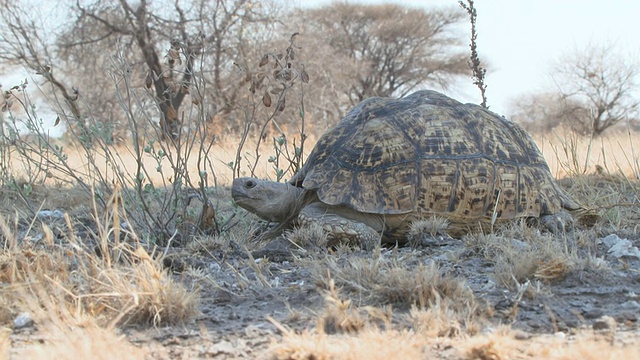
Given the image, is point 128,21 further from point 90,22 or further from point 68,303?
point 68,303

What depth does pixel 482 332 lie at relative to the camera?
7.49 ft

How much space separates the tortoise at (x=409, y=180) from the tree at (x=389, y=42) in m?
25.2

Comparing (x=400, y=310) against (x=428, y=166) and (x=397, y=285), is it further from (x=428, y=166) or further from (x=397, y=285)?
(x=428, y=166)

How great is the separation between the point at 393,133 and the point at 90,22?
19202mm

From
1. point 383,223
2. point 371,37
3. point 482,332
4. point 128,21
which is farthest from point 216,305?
point 371,37

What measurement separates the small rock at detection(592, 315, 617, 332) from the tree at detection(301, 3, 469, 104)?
27201 millimetres

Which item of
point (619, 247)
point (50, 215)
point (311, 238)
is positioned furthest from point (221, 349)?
point (50, 215)

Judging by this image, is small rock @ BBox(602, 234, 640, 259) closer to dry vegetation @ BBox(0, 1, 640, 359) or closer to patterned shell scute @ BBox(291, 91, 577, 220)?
dry vegetation @ BBox(0, 1, 640, 359)

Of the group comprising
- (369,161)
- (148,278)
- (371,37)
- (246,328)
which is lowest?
(246,328)

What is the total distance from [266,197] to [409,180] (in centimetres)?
92

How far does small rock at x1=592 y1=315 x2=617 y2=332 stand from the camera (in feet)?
7.54

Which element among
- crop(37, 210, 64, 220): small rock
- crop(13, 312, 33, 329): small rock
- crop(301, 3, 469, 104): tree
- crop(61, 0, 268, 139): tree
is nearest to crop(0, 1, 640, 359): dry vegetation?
crop(13, 312, 33, 329): small rock

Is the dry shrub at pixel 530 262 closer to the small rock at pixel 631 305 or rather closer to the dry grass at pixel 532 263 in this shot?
the dry grass at pixel 532 263

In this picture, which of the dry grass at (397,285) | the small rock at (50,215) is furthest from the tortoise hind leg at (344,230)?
the small rock at (50,215)
